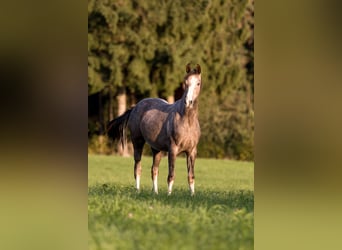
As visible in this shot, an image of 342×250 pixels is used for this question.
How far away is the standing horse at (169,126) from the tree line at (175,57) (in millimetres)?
12658

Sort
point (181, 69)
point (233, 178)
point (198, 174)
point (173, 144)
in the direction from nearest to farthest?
point (173, 144) < point (233, 178) < point (198, 174) < point (181, 69)

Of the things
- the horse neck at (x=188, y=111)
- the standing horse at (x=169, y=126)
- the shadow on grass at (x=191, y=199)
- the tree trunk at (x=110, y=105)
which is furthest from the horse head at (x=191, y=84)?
the tree trunk at (x=110, y=105)

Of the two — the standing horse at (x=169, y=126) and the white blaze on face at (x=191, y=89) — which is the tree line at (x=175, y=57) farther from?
the white blaze on face at (x=191, y=89)

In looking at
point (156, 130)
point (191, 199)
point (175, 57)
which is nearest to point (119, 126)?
point (156, 130)

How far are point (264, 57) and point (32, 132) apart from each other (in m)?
0.91

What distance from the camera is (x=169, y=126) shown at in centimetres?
898

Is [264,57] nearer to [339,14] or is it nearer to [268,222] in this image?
[339,14]

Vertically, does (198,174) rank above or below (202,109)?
below

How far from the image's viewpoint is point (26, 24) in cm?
211

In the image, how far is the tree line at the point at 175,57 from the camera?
75.5ft

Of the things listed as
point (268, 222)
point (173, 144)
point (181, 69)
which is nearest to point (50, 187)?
point (268, 222)

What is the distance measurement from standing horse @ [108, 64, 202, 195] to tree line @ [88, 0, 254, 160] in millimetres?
12658

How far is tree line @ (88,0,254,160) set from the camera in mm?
23000

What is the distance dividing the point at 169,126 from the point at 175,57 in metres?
14.1
